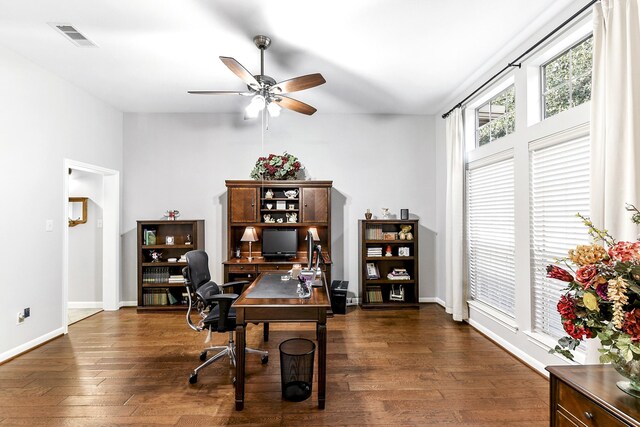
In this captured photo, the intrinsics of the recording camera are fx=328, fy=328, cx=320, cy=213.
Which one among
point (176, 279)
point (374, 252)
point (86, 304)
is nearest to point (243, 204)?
point (176, 279)

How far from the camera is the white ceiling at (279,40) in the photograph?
8.63 feet

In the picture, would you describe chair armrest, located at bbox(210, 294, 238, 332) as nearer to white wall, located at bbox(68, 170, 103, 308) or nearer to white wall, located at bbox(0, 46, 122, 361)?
white wall, located at bbox(0, 46, 122, 361)

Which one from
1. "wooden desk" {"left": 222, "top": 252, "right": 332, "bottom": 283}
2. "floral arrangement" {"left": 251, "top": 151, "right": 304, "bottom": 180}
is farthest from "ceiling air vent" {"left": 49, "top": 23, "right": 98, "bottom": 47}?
"wooden desk" {"left": 222, "top": 252, "right": 332, "bottom": 283}

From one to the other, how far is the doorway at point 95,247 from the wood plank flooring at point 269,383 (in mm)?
1143

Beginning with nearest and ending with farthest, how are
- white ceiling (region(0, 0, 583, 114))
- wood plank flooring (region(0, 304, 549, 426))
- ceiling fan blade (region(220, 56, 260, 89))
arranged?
wood plank flooring (region(0, 304, 549, 426))
ceiling fan blade (region(220, 56, 260, 89))
white ceiling (region(0, 0, 583, 114))

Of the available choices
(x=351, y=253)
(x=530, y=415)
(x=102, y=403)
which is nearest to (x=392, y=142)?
(x=351, y=253)

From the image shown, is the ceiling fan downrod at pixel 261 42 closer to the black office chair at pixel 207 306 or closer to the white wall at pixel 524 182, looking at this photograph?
the black office chair at pixel 207 306

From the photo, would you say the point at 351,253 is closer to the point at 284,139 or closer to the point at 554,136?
the point at 284,139

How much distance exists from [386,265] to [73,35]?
15.4ft

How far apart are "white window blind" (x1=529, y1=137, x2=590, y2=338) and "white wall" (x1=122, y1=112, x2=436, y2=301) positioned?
2.31 metres

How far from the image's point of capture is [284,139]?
205 inches

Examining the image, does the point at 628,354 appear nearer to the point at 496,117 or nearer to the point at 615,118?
the point at 615,118

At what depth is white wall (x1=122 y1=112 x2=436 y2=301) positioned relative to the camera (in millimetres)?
5160

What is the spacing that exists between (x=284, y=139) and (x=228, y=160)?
0.95 metres
